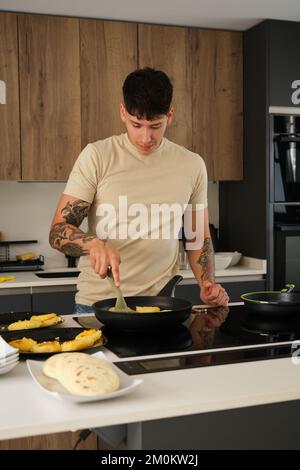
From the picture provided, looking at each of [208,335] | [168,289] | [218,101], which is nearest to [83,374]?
[208,335]

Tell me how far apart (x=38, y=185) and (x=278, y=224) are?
158cm

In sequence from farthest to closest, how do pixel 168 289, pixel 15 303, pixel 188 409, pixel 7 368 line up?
pixel 15 303 → pixel 168 289 → pixel 7 368 → pixel 188 409

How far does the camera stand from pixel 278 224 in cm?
388

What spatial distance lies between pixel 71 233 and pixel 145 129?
0.46 metres

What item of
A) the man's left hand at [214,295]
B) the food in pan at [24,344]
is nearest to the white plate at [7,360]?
the food in pan at [24,344]

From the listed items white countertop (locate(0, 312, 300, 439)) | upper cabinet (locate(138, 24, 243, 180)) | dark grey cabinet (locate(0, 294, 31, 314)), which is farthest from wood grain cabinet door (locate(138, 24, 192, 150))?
white countertop (locate(0, 312, 300, 439))

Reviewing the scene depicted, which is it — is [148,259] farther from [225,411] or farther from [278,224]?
[278,224]

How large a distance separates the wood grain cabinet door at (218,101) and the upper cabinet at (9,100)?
1.14 meters

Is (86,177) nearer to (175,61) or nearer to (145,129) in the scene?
(145,129)

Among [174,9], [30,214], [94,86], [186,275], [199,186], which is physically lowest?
[186,275]

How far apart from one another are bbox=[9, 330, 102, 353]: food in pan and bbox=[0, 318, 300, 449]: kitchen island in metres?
0.05

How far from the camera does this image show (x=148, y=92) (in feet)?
6.66

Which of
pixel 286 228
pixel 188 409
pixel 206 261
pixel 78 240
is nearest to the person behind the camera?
pixel 188 409
